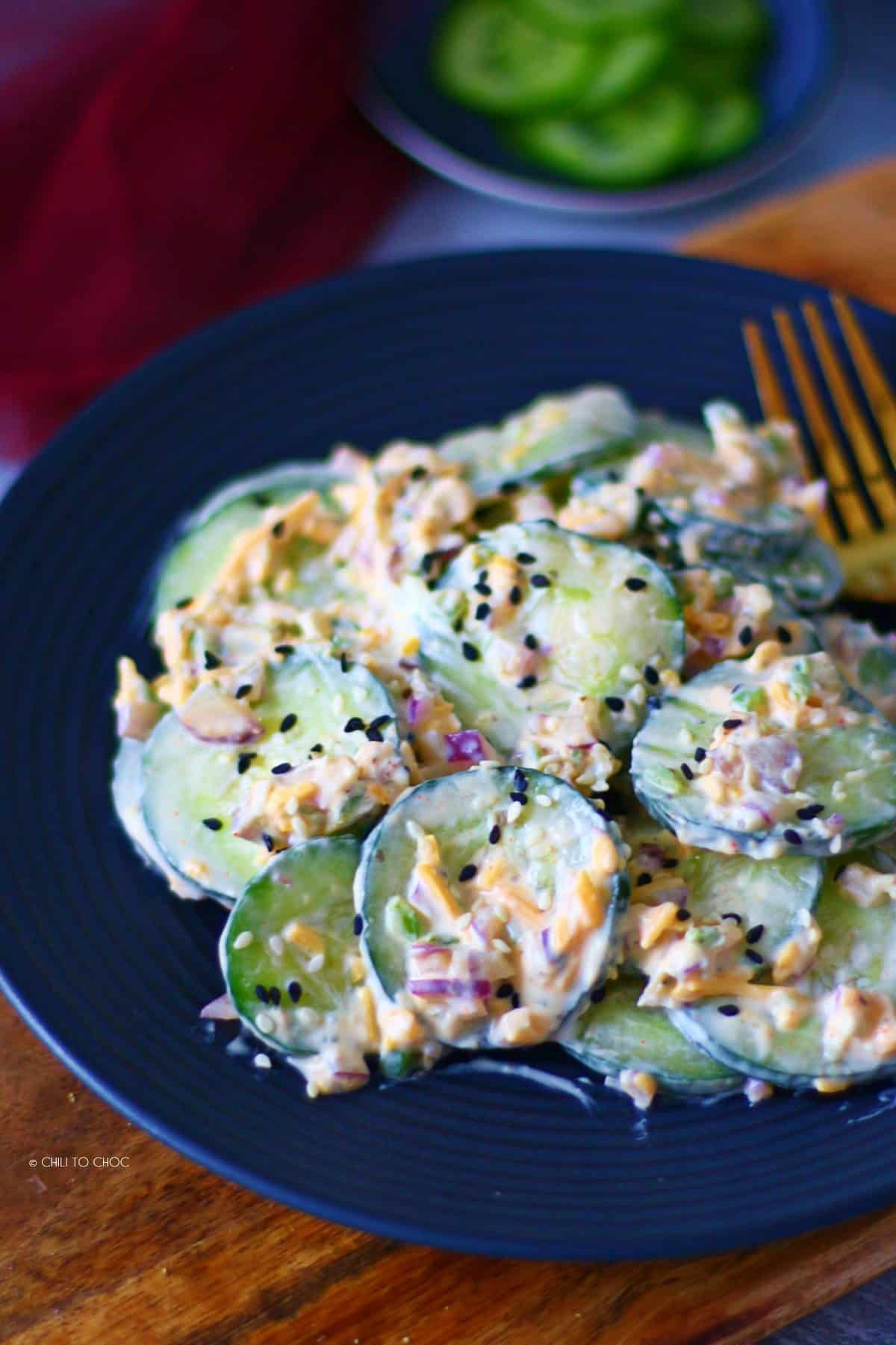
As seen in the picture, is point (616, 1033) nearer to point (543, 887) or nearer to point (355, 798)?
point (543, 887)

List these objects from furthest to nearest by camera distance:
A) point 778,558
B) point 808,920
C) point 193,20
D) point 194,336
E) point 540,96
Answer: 1. point 540,96
2. point 193,20
3. point 194,336
4. point 778,558
5. point 808,920

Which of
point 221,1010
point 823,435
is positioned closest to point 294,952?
point 221,1010

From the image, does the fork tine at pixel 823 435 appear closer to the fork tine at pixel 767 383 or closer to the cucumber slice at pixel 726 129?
the fork tine at pixel 767 383

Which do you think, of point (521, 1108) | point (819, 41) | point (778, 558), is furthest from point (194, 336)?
point (819, 41)

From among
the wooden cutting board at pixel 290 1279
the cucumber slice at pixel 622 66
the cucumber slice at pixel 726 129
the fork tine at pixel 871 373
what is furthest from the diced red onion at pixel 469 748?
the cucumber slice at pixel 622 66

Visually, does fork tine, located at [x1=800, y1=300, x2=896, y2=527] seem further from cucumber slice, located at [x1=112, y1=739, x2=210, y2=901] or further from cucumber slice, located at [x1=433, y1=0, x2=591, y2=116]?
cucumber slice, located at [x1=112, y1=739, x2=210, y2=901]

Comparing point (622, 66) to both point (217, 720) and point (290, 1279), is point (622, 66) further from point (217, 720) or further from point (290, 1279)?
point (290, 1279)
